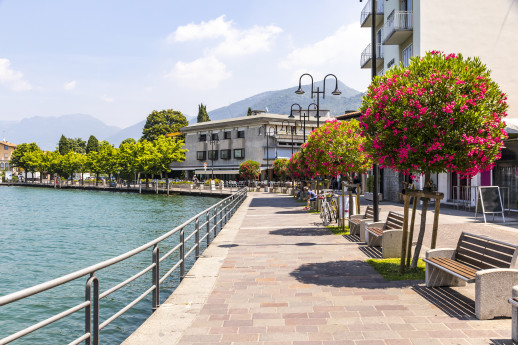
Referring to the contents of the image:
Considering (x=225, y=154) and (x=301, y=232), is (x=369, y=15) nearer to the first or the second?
(x=301, y=232)

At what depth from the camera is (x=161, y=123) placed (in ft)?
345

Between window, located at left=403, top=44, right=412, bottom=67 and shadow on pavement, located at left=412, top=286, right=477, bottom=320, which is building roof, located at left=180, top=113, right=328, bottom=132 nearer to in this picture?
window, located at left=403, top=44, right=412, bottom=67

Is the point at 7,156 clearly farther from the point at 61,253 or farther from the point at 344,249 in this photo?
the point at 344,249

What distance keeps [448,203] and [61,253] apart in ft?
71.6

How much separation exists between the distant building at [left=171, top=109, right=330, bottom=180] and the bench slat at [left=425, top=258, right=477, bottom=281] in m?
61.7

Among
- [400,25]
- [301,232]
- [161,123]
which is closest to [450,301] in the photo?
[301,232]

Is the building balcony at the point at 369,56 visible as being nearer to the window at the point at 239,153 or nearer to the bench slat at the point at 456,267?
the bench slat at the point at 456,267

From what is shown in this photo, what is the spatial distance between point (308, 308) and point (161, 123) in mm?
102202

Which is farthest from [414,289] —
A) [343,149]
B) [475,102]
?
[343,149]

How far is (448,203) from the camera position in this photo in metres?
27.9

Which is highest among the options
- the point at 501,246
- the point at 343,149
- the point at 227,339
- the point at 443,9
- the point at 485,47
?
the point at 443,9

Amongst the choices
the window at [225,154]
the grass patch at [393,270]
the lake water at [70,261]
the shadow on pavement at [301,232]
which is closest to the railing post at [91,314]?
the lake water at [70,261]

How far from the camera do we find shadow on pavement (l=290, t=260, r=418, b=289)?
778 centimetres

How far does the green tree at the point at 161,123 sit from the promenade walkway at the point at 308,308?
312ft
